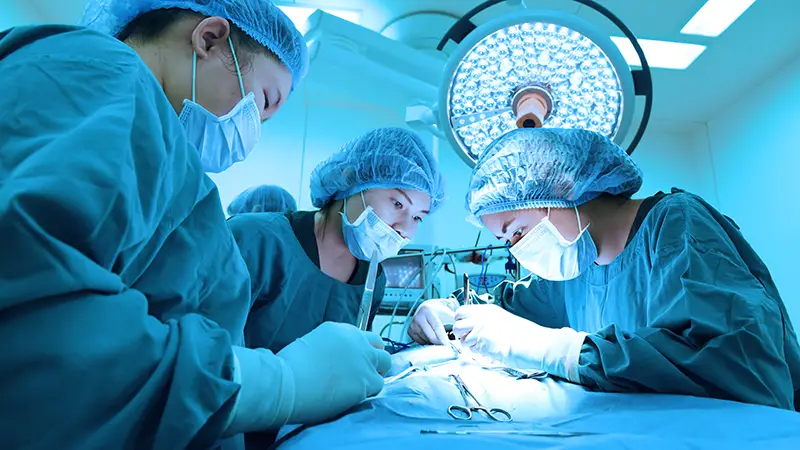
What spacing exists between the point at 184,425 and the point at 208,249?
0.29m

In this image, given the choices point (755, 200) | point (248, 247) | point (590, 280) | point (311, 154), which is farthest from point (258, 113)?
point (755, 200)

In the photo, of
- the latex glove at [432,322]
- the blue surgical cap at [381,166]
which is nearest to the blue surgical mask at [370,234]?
the blue surgical cap at [381,166]

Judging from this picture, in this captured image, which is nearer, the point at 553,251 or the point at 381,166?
the point at 553,251

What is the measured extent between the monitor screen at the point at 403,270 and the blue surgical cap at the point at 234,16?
1241mm

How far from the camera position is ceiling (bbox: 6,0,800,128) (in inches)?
85.7

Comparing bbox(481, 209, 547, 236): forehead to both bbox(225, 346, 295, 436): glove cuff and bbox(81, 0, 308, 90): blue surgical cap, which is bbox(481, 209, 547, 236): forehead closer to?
bbox(81, 0, 308, 90): blue surgical cap

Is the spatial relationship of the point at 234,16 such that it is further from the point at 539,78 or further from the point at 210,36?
the point at 539,78

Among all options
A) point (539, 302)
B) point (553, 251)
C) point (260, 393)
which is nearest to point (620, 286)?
point (553, 251)

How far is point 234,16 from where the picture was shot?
93cm

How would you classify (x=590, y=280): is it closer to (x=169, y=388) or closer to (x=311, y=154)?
(x=169, y=388)

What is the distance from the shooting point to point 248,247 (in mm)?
1394

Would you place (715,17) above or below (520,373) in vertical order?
above

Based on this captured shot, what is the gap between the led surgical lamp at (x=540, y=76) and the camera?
109cm

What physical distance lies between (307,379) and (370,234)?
2.82 ft
